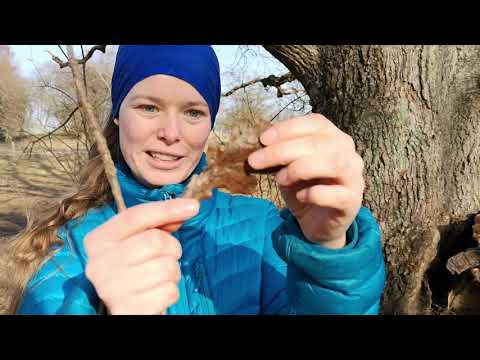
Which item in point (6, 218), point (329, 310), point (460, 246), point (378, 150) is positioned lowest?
point (6, 218)

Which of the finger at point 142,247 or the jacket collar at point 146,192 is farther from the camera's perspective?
the jacket collar at point 146,192

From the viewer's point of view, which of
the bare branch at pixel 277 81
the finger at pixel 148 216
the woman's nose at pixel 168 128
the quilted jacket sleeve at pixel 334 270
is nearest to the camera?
the finger at pixel 148 216

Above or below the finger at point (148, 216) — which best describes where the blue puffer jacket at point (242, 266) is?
below

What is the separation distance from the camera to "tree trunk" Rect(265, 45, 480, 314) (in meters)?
2.74

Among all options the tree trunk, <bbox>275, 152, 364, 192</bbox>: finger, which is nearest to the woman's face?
<bbox>275, 152, 364, 192</bbox>: finger

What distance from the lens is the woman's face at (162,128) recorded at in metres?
1.60

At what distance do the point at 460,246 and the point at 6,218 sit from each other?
7.57 meters

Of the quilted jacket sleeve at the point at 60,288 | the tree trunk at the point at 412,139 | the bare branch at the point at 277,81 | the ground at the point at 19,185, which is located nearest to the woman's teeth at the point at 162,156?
the quilted jacket sleeve at the point at 60,288

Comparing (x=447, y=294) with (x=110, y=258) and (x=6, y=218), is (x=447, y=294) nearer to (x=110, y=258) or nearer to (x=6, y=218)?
(x=110, y=258)

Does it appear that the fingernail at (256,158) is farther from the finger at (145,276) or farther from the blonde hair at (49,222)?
the blonde hair at (49,222)

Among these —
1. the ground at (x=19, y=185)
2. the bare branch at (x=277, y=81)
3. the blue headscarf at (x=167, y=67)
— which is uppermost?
the bare branch at (x=277, y=81)

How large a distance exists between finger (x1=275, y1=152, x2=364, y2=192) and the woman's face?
642mm
